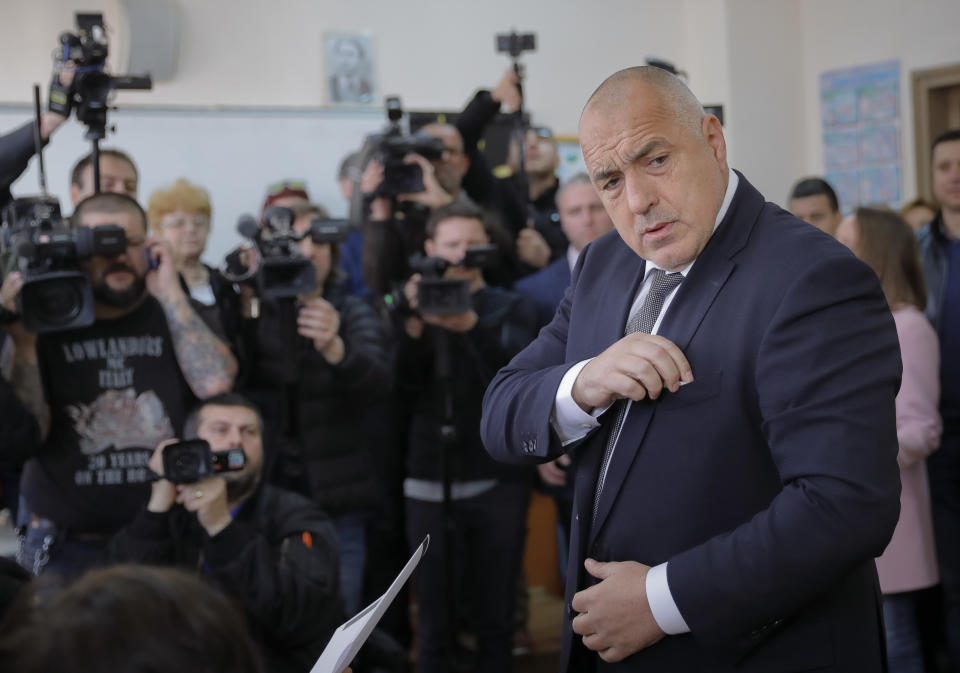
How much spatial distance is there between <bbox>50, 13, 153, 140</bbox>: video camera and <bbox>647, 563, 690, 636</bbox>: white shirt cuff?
2.19m

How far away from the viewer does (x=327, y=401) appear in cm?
299

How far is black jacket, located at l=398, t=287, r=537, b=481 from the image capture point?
10.1 ft

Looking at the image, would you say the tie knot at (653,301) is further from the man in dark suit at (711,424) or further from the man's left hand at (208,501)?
the man's left hand at (208,501)

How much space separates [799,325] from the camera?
121 centimetres

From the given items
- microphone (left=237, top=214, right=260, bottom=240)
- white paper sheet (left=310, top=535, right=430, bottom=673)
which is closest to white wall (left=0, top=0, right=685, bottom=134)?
microphone (left=237, top=214, right=260, bottom=240)

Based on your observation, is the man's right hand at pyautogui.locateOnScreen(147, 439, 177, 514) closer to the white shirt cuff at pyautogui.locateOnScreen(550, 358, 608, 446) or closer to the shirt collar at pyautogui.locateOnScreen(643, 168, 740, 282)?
the white shirt cuff at pyautogui.locateOnScreen(550, 358, 608, 446)

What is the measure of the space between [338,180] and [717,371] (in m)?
3.94

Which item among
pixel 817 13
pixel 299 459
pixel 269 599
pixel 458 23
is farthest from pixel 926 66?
pixel 269 599

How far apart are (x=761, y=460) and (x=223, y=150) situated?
13.2ft

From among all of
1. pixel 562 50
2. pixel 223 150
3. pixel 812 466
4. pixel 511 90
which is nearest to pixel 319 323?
pixel 511 90

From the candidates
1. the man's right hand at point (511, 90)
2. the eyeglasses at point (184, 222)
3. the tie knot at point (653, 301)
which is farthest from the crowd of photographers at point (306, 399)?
the tie knot at point (653, 301)

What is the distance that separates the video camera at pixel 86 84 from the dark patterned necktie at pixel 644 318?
1975 mm

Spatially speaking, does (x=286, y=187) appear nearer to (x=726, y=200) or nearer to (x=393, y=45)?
(x=393, y=45)

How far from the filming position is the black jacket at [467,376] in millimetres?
3088
